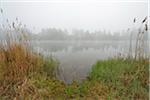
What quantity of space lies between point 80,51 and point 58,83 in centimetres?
135

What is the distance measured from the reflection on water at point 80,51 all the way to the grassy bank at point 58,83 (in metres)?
0.53

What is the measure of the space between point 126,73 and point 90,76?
588 millimetres

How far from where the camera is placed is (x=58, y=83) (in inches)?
122

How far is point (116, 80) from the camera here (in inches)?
119

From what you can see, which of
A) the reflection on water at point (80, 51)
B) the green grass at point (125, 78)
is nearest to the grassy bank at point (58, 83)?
the green grass at point (125, 78)

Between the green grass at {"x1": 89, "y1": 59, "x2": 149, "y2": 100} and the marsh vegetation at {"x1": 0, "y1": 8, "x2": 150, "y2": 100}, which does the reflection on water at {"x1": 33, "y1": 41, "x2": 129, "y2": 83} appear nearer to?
the marsh vegetation at {"x1": 0, "y1": 8, "x2": 150, "y2": 100}

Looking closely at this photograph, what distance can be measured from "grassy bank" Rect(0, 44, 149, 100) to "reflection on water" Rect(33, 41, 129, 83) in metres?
0.53

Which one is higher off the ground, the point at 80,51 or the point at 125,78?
the point at 80,51

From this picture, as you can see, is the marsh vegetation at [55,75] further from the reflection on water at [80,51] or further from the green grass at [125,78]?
the reflection on water at [80,51]

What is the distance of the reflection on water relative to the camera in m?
3.98

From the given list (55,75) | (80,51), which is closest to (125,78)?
(55,75)

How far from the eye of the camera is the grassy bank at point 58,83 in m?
2.65

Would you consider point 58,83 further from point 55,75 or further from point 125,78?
point 125,78

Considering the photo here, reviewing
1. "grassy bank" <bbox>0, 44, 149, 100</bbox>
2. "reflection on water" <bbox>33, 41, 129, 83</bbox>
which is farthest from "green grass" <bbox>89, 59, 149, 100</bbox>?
"reflection on water" <bbox>33, 41, 129, 83</bbox>
